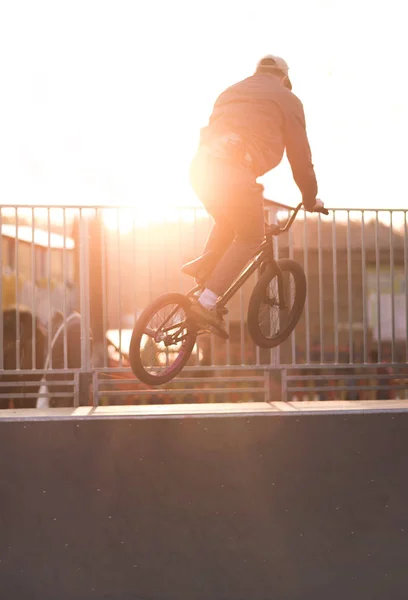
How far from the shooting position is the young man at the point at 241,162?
4.63 metres

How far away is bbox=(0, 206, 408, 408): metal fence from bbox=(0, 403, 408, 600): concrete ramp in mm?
757

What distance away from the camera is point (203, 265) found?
482 cm

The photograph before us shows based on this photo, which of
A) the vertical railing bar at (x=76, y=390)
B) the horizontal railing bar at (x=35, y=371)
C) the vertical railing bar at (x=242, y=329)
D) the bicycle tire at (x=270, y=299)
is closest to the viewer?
the bicycle tire at (x=270, y=299)

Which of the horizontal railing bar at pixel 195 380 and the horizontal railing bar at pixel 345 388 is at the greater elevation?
the horizontal railing bar at pixel 195 380

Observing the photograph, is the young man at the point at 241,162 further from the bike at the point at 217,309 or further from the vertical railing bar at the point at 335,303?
the vertical railing bar at the point at 335,303

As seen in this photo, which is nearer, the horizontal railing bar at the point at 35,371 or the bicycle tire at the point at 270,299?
the bicycle tire at the point at 270,299

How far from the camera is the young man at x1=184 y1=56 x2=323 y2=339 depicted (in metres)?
4.63

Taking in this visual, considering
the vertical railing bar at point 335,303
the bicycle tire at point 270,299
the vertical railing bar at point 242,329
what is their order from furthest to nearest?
1. the vertical railing bar at point 335,303
2. the vertical railing bar at point 242,329
3. the bicycle tire at point 270,299

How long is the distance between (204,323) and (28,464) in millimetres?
1338

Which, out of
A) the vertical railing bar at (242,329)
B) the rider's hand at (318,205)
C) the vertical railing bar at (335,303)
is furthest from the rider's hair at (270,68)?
the vertical railing bar at (242,329)

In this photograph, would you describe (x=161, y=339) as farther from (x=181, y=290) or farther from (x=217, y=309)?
(x=181, y=290)

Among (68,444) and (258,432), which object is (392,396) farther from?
(68,444)

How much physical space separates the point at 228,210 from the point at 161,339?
0.83m

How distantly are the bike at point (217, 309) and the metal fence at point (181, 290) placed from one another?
657 millimetres
